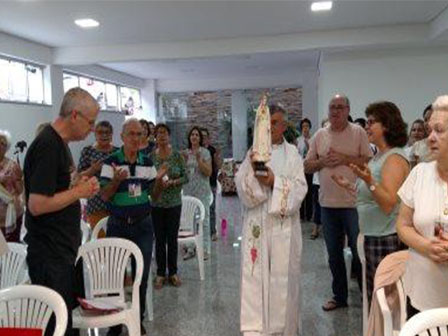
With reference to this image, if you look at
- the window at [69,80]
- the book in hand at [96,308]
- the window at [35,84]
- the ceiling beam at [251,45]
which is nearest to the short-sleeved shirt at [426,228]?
the book in hand at [96,308]

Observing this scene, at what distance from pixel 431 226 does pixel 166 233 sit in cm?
277

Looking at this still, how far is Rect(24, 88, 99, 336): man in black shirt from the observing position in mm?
1905

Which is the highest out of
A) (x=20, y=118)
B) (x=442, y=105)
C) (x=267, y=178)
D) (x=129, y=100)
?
(x=129, y=100)

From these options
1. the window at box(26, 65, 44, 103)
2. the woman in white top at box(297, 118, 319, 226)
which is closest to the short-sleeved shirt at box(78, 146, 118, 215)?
the woman in white top at box(297, 118, 319, 226)

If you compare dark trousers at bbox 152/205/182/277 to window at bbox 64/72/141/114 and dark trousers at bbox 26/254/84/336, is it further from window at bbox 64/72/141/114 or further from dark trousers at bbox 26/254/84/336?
window at bbox 64/72/141/114

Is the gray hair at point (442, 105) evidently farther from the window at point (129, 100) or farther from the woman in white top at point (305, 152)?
the window at point (129, 100)

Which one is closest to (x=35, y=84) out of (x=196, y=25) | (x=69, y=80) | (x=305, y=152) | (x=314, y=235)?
(x=69, y=80)

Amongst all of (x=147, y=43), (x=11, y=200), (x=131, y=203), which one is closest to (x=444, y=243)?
(x=131, y=203)

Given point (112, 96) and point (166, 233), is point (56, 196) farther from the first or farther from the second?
point (112, 96)

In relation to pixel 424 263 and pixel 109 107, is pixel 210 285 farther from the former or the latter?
pixel 109 107

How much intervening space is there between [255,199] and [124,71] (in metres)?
8.68

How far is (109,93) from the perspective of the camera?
10.4 m

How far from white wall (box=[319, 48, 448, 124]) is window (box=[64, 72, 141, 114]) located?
4.51 metres

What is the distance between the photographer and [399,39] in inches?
269
